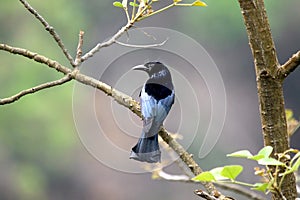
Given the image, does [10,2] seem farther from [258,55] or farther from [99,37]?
[258,55]

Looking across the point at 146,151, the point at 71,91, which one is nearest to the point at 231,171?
the point at 146,151

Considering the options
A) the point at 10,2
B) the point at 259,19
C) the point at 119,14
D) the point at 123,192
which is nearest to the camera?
the point at 259,19

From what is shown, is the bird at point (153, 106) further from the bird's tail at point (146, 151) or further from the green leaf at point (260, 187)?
the green leaf at point (260, 187)

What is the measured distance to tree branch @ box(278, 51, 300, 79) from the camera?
421 mm

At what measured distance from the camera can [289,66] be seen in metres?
0.44

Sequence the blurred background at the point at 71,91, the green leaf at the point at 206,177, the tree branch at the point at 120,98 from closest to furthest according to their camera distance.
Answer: the green leaf at the point at 206,177, the tree branch at the point at 120,98, the blurred background at the point at 71,91

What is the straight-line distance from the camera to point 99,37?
386cm

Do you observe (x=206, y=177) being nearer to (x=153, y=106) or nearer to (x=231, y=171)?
(x=231, y=171)

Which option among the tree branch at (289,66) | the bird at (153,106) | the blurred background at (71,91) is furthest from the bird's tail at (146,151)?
the blurred background at (71,91)

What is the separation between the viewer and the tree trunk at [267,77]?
17.3 inches

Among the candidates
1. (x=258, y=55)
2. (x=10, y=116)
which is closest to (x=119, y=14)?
(x=10, y=116)

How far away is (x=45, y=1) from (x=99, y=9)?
396mm

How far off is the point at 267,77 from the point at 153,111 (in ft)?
0.28

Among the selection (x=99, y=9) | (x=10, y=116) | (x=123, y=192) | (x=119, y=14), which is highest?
(x=99, y=9)
